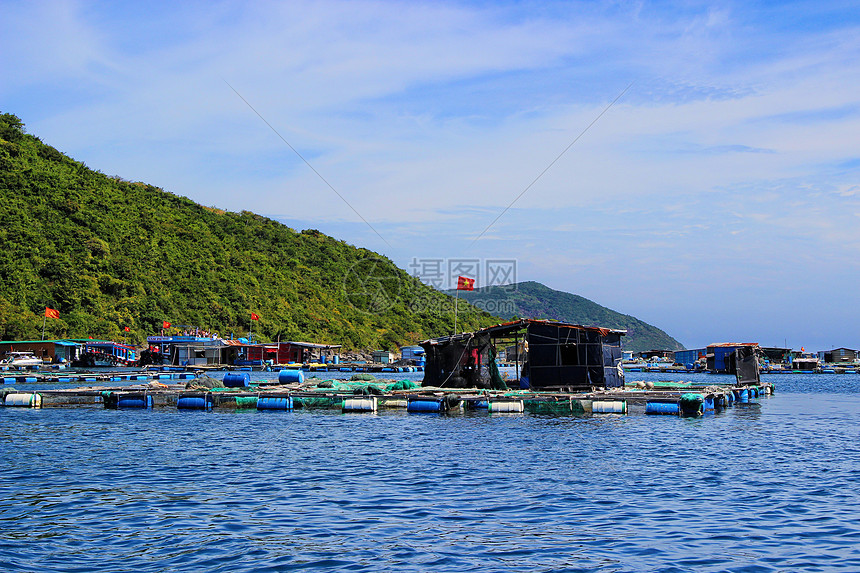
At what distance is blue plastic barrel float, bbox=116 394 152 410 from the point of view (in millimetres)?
44750

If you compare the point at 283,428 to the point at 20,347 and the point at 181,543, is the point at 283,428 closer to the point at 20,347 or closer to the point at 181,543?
the point at 181,543

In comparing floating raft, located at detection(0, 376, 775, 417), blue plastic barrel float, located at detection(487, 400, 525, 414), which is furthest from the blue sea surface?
blue plastic barrel float, located at detection(487, 400, 525, 414)

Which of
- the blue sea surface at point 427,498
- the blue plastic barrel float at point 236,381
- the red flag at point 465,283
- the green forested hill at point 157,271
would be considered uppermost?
the green forested hill at point 157,271

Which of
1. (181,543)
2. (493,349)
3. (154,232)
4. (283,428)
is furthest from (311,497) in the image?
(154,232)

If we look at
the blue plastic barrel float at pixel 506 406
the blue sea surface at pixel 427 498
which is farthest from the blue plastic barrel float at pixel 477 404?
the blue sea surface at pixel 427 498

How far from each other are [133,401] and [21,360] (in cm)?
4139

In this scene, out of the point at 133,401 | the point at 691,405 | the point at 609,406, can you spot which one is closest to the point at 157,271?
the point at 133,401

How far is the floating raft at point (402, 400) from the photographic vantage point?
40750 mm

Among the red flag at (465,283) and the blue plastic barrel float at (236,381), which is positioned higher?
the red flag at (465,283)

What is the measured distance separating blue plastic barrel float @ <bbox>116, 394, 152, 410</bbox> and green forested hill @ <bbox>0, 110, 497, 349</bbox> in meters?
54.3

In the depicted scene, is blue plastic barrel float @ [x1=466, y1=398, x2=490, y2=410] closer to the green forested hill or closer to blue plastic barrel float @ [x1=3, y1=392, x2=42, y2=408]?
blue plastic barrel float @ [x1=3, y1=392, x2=42, y2=408]

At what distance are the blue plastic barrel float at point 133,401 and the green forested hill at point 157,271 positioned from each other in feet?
178

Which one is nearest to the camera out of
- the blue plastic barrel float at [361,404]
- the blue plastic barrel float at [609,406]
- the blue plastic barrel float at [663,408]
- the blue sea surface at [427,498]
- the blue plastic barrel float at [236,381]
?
the blue sea surface at [427,498]

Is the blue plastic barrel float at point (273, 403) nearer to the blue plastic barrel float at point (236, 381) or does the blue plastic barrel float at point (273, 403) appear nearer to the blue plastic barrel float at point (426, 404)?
the blue plastic barrel float at point (426, 404)
